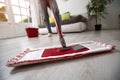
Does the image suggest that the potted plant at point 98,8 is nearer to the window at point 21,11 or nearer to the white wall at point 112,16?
the white wall at point 112,16

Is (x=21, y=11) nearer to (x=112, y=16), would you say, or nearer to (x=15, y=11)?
(x=15, y=11)

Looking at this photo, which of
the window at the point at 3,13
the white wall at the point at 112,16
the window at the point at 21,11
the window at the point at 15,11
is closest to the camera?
the window at the point at 3,13

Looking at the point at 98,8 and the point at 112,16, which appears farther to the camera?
the point at 112,16

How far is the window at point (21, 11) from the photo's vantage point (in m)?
3.56

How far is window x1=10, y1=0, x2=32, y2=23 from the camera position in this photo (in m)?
3.56

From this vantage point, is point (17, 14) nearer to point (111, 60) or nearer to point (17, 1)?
point (17, 1)

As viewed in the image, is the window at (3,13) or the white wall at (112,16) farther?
the white wall at (112,16)

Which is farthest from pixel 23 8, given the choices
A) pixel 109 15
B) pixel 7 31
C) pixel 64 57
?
pixel 64 57

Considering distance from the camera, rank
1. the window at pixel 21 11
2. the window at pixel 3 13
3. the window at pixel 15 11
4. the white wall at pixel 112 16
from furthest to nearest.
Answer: the window at pixel 21 11 < the white wall at pixel 112 16 < the window at pixel 15 11 < the window at pixel 3 13

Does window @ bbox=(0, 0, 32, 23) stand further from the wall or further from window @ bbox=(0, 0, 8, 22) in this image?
the wall

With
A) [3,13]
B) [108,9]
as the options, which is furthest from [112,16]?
[3,13]

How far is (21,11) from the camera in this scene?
3.91 metres

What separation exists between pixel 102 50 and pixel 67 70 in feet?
0.98

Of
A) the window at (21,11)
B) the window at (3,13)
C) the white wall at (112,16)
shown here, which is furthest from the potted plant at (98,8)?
the window at (3,13)
